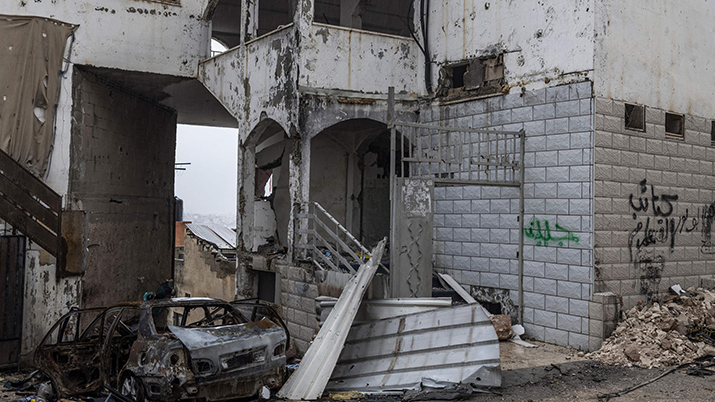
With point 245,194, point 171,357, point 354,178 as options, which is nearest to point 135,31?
point 245,194

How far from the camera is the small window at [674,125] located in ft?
37.7

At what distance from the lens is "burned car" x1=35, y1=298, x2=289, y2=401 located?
Result: 7.34 m

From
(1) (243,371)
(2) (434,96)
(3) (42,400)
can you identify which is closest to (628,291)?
(2) (434,96)

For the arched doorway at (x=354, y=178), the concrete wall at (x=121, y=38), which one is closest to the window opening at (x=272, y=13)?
the concrete wall at (x=121, y=38)

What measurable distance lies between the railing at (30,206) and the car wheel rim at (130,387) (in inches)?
209

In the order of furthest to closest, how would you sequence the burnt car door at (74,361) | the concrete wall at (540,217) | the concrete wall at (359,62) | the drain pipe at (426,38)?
1. the drain pipe at (426,38)
2. the concrete wall at (359,62)
3. the concrete wall at (540,217)
4. the burnt car door at (74,361)

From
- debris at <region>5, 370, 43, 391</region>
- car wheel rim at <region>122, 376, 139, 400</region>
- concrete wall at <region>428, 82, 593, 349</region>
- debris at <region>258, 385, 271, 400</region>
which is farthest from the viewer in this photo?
concrete wall at <region>428, 82, 593, 349</region>

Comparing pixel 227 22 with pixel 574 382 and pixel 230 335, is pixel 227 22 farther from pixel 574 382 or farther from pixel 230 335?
pixel 574 382

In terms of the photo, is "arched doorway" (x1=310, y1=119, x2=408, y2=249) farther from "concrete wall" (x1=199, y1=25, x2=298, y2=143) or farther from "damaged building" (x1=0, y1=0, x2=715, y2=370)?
"concrete wall" (x1=199, y1=25, x2=298, y2=143)

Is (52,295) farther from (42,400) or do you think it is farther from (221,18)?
(221,18)

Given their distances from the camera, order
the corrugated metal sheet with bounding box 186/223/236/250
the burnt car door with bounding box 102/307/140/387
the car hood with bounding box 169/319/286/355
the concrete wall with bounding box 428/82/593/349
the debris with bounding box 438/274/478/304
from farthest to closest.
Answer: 1. the corrugated metal sheet with bounding box 186/223/236/250
2. the debris with bounding box 438/274/478/304
3. the concrete wall with bounding box 428/82/593/349
4. the burnt car door with bounding box 102/307/140/387
5. the car hood with bounding box 169/319/286/355

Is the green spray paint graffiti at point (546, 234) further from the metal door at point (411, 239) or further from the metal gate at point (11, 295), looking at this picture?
the metal gate at point (11, 295)

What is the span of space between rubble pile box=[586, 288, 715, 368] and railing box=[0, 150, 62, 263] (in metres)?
10.1

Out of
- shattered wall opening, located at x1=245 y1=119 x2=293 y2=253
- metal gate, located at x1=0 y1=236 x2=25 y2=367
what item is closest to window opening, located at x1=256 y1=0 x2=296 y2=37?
shattered wall opening, located at x1=245 y1=119 x2=293 y2=253
